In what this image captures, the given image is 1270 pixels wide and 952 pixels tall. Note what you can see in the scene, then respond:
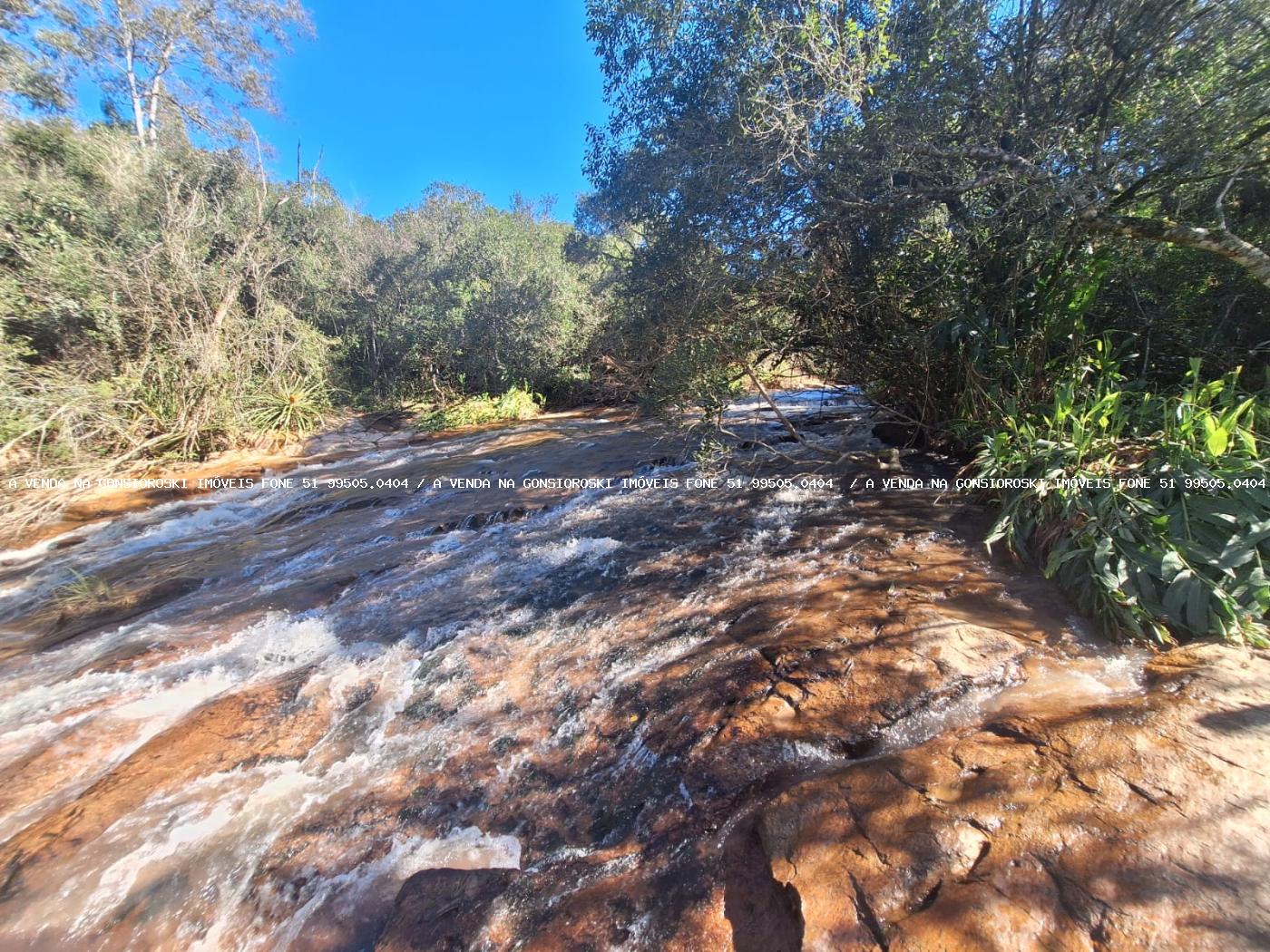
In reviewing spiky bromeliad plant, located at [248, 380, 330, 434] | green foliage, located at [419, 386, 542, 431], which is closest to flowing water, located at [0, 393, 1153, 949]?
spiky bromeliad plant, located at [248, 380, 330, 434]

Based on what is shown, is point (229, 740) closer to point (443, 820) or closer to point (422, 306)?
point (443, 820)

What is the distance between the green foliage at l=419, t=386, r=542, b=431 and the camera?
14.2m

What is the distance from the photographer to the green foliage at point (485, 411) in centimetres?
1416

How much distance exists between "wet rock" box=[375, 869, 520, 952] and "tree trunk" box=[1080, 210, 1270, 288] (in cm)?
550

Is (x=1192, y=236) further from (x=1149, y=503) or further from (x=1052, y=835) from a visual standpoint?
(x=1052, y=835)

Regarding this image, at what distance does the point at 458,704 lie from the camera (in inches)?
123

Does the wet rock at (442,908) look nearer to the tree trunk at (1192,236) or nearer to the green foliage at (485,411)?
the tree trunk at (1192,236)

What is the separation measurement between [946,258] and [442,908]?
6211 mm

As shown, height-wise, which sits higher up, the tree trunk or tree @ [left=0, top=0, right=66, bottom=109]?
tree @ [left=0, top=0, right=66, bottom=109]

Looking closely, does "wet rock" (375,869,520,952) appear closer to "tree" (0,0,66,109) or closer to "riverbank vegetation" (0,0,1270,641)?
"riverbank vegetation" (0,0,1270,641)

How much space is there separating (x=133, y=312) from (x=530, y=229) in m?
13.5

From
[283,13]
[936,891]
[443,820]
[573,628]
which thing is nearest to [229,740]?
[443,820]

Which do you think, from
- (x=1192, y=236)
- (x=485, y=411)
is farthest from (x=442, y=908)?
(x=485, y=411)

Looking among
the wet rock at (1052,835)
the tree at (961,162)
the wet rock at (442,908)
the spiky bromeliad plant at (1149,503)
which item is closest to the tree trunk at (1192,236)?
the tree at (961,162)
